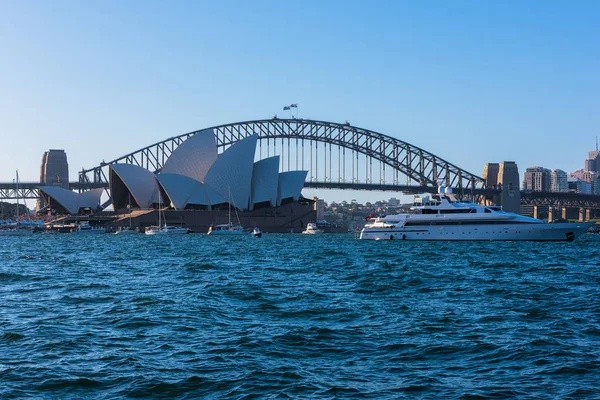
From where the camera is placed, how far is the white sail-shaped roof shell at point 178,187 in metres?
111

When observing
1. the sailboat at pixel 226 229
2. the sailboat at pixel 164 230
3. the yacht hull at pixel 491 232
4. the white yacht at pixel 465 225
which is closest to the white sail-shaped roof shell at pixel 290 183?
the sailboat at pixel 226 229

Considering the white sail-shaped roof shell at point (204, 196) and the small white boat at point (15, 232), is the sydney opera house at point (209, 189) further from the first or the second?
the small white boat at point (15, 232)

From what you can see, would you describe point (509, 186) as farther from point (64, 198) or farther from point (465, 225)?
point (465, 225)

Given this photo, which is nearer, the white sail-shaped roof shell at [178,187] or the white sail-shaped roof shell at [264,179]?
the white sail-shaped roof shell at [178,187]

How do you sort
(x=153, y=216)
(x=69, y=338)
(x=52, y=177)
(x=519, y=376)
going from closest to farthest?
(x=519, y=376), (x=69, y=338), (x=153, y=216), (x=52, y=177)

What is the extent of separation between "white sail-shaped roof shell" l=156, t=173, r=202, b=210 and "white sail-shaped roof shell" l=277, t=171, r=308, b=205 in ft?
47.6

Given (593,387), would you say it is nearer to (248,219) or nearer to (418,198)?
(418,198)

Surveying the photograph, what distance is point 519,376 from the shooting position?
12.0 m

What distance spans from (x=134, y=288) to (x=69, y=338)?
30.0 ft

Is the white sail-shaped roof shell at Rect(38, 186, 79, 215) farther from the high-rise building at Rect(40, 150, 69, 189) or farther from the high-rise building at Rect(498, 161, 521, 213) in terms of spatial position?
the high-rise building at Rect(498, 161, 521, 213)

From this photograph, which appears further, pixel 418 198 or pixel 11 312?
pixel 418 198

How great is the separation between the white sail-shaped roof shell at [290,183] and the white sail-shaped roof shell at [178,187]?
571 inches

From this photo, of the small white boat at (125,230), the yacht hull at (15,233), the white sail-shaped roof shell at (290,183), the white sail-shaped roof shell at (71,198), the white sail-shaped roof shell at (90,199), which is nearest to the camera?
the yacht hull at (15,233)

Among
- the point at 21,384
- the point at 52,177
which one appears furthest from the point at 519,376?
the point at 52,177
